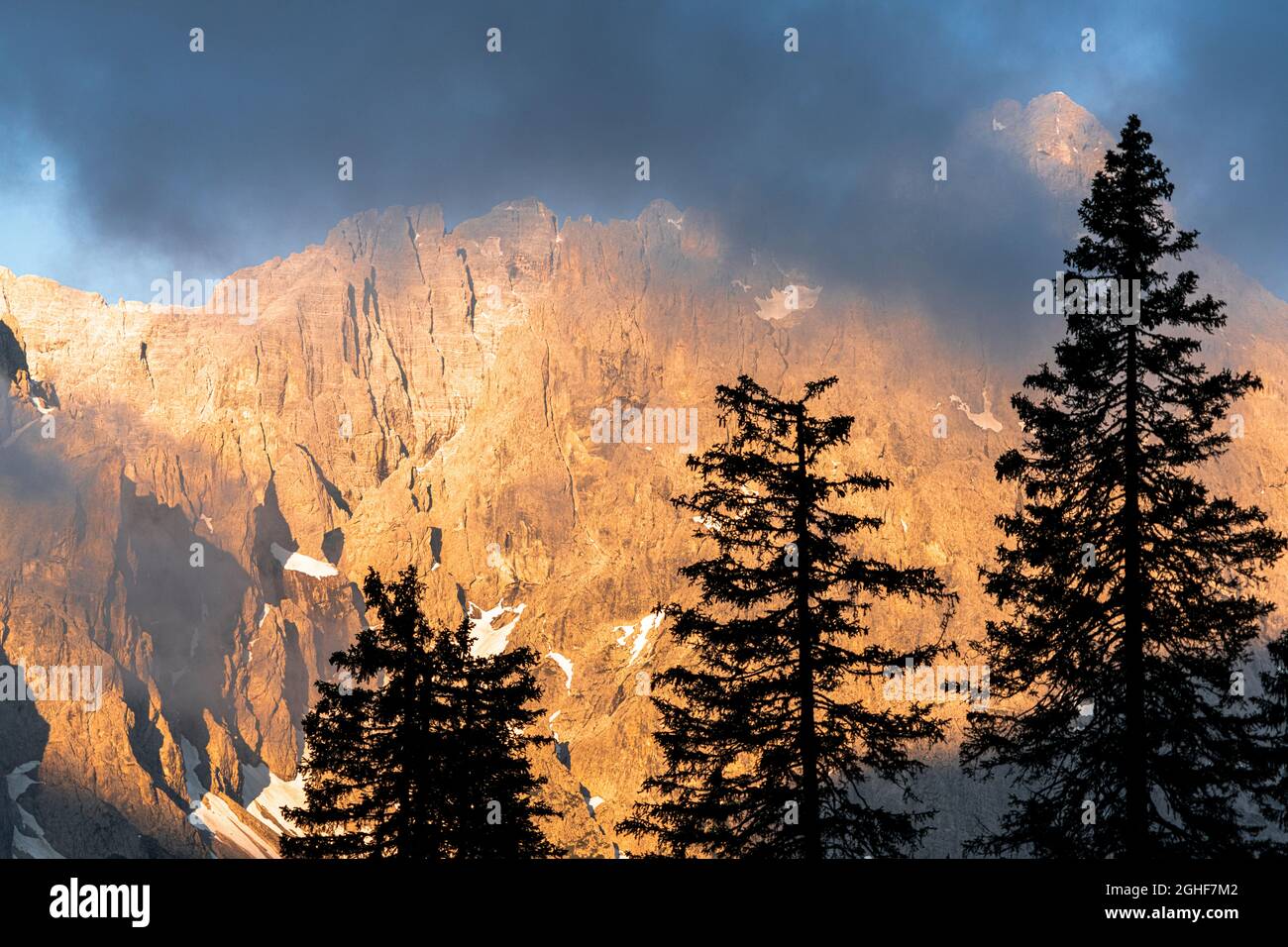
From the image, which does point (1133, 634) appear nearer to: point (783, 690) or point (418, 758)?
point (783, 690)

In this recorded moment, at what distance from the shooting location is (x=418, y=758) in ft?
81.6

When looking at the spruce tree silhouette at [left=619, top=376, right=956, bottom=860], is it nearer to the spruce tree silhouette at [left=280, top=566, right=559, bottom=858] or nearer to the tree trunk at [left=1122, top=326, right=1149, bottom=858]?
the tree trunk at [left=1122, top=326, right=1149, bottom=858]

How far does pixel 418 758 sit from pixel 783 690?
9.04m

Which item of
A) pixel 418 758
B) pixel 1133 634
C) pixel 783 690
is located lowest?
pixel 418 758

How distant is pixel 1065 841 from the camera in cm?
1992

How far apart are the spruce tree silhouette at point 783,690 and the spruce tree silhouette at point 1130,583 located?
2183 mm

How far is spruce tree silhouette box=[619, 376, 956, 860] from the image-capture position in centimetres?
2042
